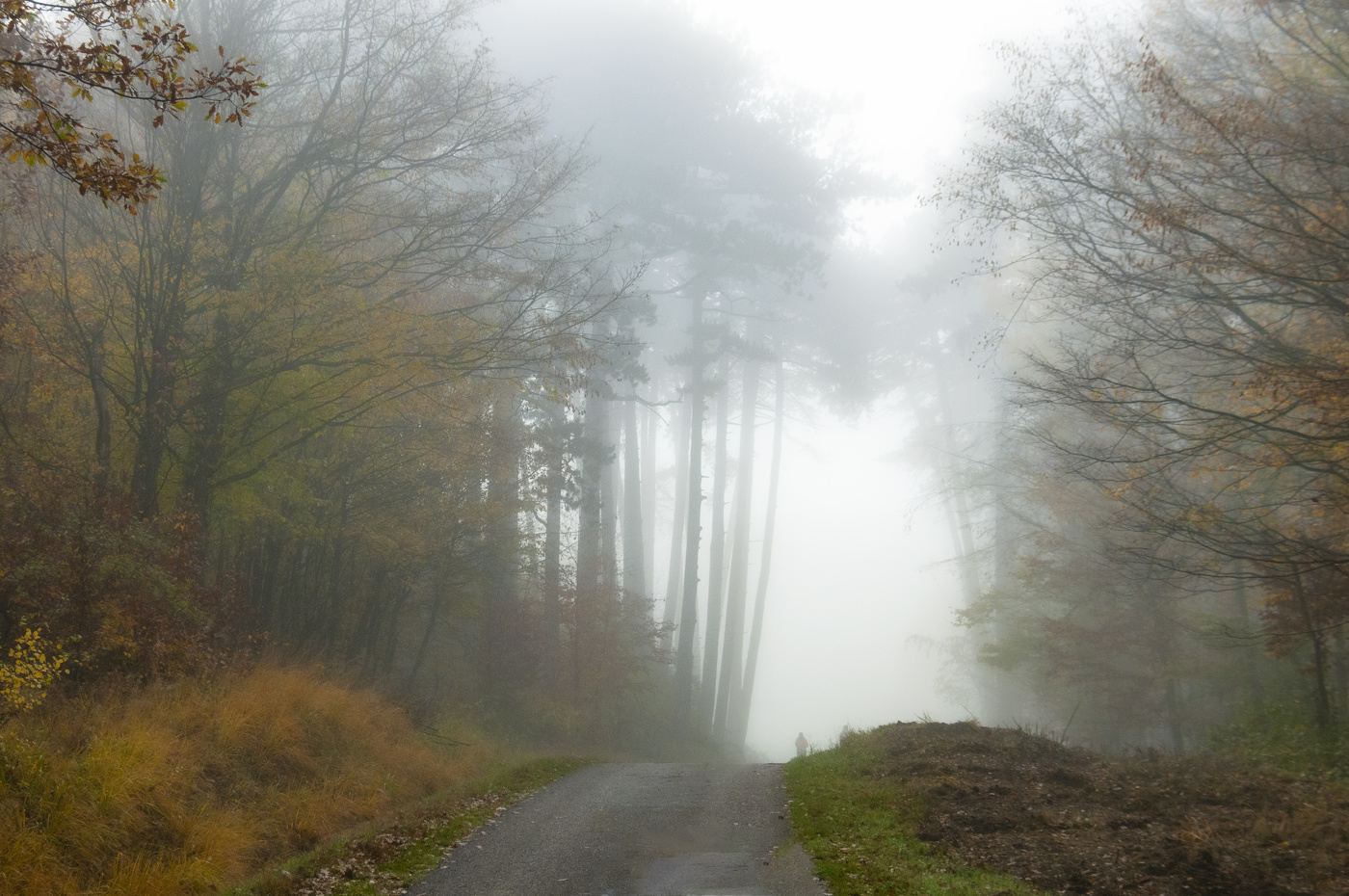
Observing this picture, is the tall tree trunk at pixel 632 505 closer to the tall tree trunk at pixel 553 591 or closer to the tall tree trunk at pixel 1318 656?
the tall tree trunk at pixel 553 591

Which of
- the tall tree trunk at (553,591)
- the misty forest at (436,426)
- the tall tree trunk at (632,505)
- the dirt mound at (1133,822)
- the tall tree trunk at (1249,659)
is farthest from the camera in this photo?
the tall tree trunk at (632,505)

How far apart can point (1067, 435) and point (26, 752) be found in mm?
19469

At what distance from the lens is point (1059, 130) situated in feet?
31.5

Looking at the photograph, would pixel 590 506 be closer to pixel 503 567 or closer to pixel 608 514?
pixel 503 567

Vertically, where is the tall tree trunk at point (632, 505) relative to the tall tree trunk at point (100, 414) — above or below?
above

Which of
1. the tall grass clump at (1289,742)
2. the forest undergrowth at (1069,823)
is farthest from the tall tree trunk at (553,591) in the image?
the tall grass clump at (1289,742)

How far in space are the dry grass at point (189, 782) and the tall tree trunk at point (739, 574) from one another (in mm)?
18056

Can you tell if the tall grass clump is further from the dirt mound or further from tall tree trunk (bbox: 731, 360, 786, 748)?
tall tree trunk (bbox: 731, 360, 786, 748)

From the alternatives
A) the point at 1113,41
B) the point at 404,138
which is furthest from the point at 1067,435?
the point at 404,138

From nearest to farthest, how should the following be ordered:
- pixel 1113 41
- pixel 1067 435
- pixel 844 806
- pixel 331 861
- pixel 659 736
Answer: pixel 331 861
pixel 844 806
pixel 1113 41
pixel 1067 435
pixel 659 736

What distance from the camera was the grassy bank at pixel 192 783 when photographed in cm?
593

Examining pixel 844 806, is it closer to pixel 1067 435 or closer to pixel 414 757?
pixel 414 757

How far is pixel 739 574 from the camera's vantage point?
31.1 meters

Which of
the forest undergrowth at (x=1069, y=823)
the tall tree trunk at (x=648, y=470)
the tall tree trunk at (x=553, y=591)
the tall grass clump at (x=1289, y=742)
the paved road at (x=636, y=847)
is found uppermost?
the tall tree trunk at (x=648, y=470)
